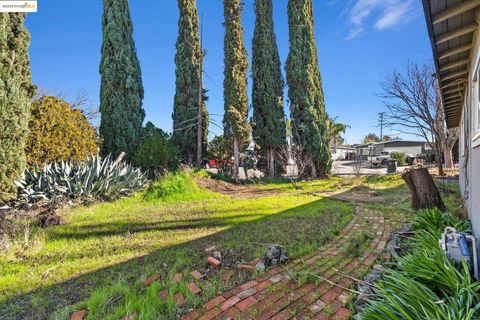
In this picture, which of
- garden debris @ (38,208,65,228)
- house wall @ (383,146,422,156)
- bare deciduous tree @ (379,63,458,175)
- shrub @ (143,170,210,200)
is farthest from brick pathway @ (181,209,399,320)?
house wall @ (383,146,422,156)

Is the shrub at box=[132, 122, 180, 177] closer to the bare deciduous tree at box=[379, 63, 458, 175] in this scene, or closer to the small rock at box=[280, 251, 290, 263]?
the small rock at box=[280, 251, 290, 263]

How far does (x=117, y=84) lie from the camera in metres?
10.9

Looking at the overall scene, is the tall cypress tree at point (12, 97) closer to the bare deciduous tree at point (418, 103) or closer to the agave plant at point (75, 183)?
the agave plant at point (75, 183)

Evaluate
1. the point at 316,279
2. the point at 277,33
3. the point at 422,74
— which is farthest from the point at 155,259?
the point at 422,74

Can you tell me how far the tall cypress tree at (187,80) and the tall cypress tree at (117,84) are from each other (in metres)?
2.93

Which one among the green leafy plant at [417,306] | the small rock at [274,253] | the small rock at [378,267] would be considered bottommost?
the small rock at [378,267]

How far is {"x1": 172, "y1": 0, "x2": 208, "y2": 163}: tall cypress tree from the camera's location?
1349 centimetres

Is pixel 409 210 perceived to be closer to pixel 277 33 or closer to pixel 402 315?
pixel 402 315

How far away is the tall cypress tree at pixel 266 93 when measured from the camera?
13.7 meters

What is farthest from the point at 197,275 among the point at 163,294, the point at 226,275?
the point at 163,294

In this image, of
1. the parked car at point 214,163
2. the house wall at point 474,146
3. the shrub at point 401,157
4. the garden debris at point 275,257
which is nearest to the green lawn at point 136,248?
the garden debris at point 275,257

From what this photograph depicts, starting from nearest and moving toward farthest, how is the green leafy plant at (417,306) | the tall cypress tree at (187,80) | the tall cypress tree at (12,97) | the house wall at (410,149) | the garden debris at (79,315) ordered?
the green leafy plant at (417,306)
the garden debris at (79,315)
the tall cypress tree at (12,97)
the tall cypress tree at (187,80)
the house wall at (410,149)

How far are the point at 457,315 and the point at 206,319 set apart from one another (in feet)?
5.85

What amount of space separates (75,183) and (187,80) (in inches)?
347
